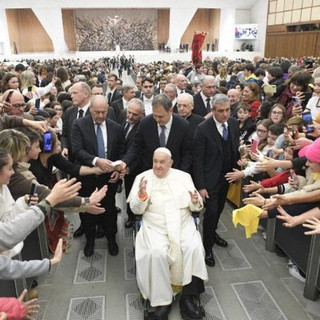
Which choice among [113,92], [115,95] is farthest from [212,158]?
[113,92]

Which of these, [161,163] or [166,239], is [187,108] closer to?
[161,163]

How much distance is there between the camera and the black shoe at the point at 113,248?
3.53 metres

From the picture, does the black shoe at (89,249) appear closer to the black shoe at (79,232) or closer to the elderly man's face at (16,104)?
the black shoe at (79,232)

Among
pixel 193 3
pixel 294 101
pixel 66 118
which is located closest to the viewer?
pixel 66 118

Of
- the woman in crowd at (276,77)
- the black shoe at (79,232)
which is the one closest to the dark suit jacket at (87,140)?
the black shoe at (79,232)

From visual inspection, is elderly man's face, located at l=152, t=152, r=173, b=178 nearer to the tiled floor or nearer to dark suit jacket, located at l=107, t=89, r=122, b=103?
the tiled floor

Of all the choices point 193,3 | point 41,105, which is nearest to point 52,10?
point 193,3

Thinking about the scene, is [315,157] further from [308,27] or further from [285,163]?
[308,27]

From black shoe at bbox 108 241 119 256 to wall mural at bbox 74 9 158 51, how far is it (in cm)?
2759

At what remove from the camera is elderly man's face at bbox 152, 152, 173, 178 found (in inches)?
116

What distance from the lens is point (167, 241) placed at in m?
2.78

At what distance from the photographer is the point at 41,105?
5039 millimetres

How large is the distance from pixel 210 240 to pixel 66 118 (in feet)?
7.55

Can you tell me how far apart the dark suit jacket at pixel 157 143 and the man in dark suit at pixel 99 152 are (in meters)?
0.19
